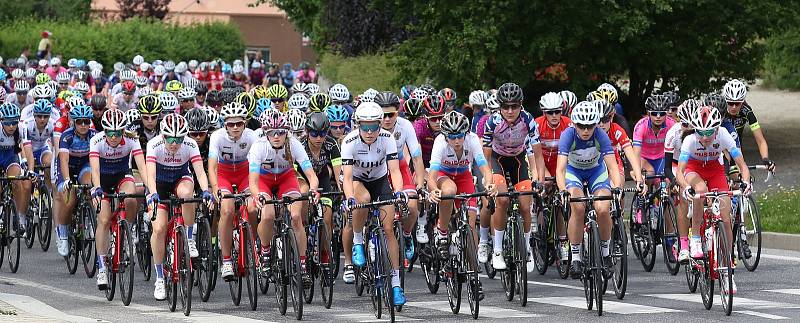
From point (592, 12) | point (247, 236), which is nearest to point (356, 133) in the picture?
point (247, 236)

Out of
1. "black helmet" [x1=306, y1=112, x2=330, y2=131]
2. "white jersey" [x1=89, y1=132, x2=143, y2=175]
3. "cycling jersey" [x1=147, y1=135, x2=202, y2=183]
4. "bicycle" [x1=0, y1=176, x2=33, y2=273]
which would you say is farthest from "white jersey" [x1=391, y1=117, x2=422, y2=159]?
"bicycle" [x1=0, y1=176, x2=33, y2=273]

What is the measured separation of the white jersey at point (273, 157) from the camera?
48.9 ft

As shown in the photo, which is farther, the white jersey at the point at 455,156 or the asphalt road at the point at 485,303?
the white jersey at the point at 455,156

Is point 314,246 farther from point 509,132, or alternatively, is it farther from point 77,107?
point 77,107

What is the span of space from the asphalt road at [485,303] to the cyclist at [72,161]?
0.67 m

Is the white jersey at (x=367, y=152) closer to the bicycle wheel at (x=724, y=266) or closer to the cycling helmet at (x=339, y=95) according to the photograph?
the bicycle wheel at (x=724, y=266)

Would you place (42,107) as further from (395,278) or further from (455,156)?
(395,278)

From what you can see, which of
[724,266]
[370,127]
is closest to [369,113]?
[370,127]

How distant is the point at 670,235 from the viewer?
17281mm

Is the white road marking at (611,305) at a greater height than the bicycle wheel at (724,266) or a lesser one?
lesser

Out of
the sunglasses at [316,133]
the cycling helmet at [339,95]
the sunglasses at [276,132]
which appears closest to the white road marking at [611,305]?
the sunglasses at [316,133]

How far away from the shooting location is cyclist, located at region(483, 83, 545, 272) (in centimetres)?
1588

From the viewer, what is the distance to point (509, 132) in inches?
659

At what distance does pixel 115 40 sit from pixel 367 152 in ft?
168
